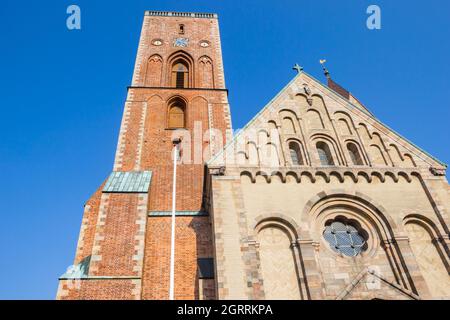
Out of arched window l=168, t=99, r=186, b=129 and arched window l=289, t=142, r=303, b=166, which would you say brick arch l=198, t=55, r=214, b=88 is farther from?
arched window l=289, t=142, r=303, b=166

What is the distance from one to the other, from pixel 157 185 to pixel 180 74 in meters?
11.6

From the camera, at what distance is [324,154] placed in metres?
14.3

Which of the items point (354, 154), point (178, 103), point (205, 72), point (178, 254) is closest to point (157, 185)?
point (178, 254)

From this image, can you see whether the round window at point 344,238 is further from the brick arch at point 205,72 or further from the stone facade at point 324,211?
the brick arch at point 205,72

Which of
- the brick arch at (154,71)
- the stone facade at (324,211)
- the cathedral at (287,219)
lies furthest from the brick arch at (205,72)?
the stone facade at (324,211)

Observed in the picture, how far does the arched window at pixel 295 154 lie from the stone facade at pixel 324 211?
0.05 m

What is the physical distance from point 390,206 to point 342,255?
2522mm

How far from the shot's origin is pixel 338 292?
10367mm

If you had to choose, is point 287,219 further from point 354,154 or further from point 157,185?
point 157,185

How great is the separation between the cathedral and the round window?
1.6 inches

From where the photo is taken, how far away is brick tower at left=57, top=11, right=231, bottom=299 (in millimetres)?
12344

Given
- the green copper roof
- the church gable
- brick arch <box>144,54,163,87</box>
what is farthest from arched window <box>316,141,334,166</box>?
brick arch <box>144,54,163,87</box>

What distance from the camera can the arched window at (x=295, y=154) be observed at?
13.7 metres
